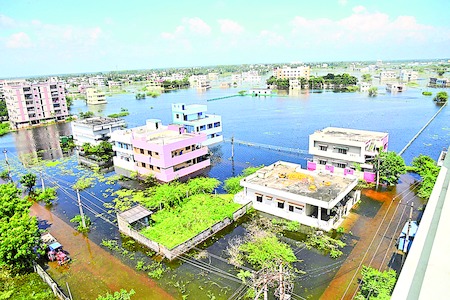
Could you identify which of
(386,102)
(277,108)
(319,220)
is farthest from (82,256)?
(386,102)

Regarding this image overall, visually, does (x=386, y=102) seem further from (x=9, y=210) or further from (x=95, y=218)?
(x=9, y=210)

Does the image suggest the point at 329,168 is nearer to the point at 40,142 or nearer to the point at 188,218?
the point at 188,218

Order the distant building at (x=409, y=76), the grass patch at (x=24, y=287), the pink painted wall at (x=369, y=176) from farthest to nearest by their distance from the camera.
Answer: the distant building at (x=409, y=76) → the pink painted wall at (x=369, y=176) → the grass patch at (x=24, y=287)

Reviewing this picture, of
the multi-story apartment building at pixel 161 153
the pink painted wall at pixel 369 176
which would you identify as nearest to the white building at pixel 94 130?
the multi-story apartment building at pixel 161 153

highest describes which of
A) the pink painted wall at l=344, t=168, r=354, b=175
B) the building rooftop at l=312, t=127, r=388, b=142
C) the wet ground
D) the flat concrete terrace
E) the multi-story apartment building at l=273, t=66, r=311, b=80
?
the multi-story apartment building at l=273, t=66, r=311, b=80

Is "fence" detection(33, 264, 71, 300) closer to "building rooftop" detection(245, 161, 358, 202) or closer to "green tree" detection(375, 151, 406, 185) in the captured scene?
"building rooftop" detection(245, 161, 358, 202)

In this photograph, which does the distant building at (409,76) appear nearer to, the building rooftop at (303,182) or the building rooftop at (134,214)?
the building rooftop at (303,182)

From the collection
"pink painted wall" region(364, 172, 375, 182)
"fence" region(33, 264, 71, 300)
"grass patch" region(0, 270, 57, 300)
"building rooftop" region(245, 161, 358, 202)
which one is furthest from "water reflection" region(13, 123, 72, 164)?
"pink painted wall" region(364, 172, 375, 182)
